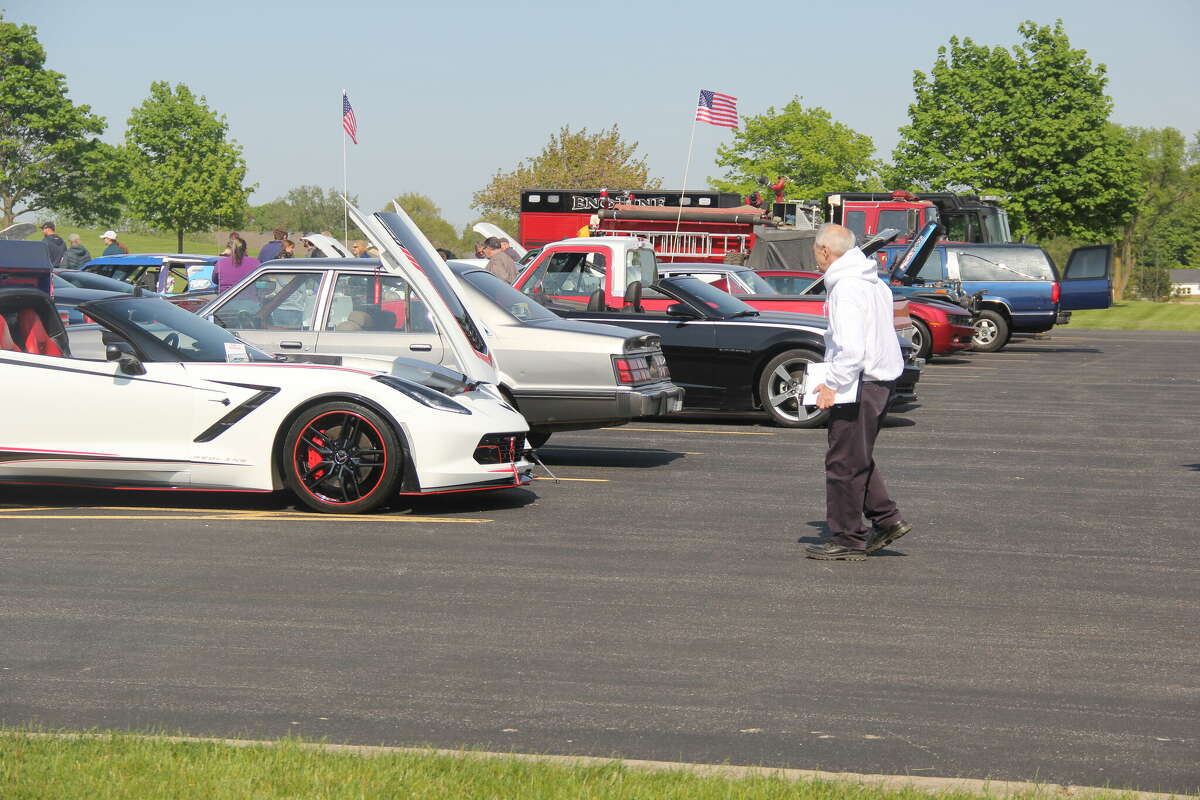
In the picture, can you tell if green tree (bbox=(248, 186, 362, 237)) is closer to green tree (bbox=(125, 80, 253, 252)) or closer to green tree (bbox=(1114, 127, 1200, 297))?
green tree (bbox=(125, 80, 253, 252))

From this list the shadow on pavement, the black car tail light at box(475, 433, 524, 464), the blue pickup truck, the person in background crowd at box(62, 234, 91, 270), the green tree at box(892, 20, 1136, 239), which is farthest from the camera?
the green tree at box(892, 20, 1136, 239)

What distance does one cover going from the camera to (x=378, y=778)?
4234mm

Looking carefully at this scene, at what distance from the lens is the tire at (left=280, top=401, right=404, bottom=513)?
9.02m

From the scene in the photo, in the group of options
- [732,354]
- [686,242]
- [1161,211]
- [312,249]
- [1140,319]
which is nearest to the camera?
[732,354]

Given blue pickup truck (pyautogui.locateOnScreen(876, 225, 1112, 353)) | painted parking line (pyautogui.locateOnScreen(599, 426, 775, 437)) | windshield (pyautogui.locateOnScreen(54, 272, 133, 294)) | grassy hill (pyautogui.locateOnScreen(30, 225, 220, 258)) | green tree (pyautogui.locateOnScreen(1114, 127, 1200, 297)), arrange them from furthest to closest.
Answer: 1. green tree (pyautogui.locateOnScreen(1114, 127, 1200, 297))
2. grassy hill (pyautogui.locateOnScreen(30, 225, 220, 258))
3. blue pickup truck (pyautogui.locateOnScreen(876, 225, 1112, 353))
4. windshield (pyautogui.locateOnScreen(54, 272, 133, 294))
5. painted parking line (pyautogui.locateOnScreen(599, 426, 775, 437))

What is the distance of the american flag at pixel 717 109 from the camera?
93.5ft

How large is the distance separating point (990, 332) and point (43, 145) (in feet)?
158

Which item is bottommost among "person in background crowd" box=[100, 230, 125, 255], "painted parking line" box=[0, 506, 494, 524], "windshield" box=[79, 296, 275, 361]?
"painted parking line" box=[0, 506, 494, 524]

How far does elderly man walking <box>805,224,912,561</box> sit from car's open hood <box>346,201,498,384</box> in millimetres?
3001

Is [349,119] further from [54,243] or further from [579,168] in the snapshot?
[579,168]

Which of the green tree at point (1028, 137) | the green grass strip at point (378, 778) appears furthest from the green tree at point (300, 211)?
the green grass strip at point (378, 778)

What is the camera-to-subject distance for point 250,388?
29.8 ft

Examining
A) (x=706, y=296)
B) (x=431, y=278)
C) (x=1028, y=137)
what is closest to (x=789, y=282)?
(x=706, y=296)

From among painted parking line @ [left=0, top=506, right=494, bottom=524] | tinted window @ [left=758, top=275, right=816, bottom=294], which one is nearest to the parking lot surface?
painted parking line @ [left=0, top=506, right=494, bottom=524]
